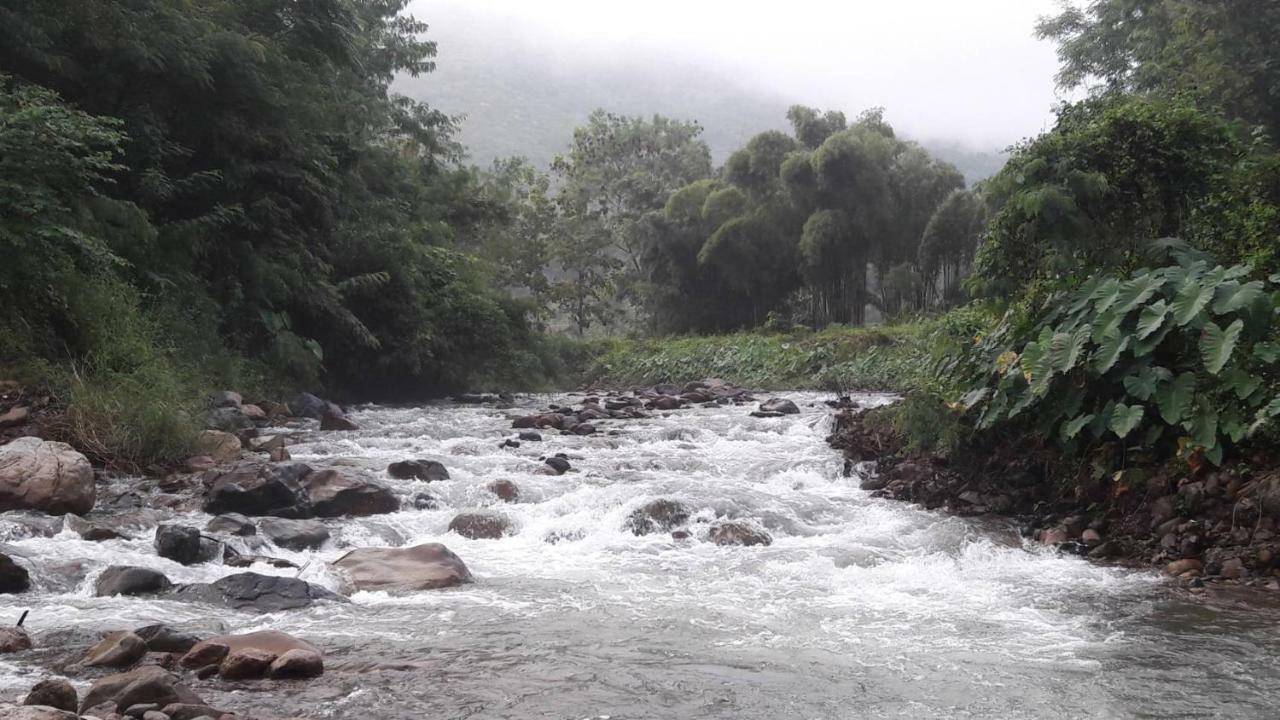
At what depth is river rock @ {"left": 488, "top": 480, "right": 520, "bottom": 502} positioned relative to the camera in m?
9.49

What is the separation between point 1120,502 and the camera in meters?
7.96

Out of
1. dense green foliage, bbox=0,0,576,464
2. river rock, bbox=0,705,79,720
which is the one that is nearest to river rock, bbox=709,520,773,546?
river rock, bbox=0,705,79,720

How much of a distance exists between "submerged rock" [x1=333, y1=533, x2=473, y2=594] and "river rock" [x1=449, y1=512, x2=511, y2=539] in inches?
48.4

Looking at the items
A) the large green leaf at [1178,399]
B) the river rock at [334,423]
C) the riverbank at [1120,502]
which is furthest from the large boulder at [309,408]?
the large green leaf at [1178,399]

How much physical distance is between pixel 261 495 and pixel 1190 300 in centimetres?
776

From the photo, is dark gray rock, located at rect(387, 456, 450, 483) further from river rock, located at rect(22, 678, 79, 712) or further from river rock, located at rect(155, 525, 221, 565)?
river rock, located at rect(22, 678, 79, 712)

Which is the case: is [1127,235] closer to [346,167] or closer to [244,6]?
[346,167]

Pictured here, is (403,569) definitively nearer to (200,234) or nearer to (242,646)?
(242,646)

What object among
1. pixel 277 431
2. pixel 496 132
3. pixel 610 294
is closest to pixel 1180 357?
pixel 277 431

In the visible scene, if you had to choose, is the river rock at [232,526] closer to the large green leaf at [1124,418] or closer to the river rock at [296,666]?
the river rock at [296,666]

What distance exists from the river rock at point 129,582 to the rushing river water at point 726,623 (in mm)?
103

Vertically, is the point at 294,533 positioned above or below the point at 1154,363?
below

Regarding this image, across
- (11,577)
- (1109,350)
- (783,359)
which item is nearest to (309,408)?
(11,577)

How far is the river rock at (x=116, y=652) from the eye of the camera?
454 cm
